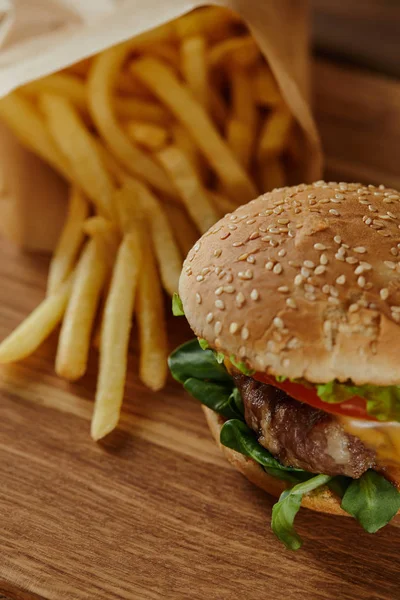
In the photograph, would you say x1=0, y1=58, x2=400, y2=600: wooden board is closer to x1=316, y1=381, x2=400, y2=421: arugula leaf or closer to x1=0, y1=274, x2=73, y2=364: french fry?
x1=0, y1=274, x2=73, y2=364: french fry

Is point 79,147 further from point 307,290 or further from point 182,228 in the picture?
point 307,290

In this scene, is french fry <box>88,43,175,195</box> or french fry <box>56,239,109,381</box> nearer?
french fry <box>56,239,109,381</box>

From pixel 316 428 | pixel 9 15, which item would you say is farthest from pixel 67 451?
pixel 9 15

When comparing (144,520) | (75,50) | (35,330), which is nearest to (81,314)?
(35,330)

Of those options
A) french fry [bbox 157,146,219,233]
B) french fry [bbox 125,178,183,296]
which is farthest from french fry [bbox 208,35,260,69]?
french fry [bbox 125,178,183,296]

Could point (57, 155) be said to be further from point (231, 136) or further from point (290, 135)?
point (290, 135)

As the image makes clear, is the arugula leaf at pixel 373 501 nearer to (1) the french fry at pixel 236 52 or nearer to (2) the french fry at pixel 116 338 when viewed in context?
(2) the french fry at pixel 116 338

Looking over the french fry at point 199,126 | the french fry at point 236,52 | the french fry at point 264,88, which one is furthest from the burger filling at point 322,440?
the french fry at point 236,52
